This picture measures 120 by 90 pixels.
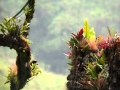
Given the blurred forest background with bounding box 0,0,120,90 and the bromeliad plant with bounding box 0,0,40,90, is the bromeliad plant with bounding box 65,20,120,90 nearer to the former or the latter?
the bromeliad plant with bounding box 0,0,40,90

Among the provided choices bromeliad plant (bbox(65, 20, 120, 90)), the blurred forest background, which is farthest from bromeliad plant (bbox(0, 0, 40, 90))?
the blurred forest background

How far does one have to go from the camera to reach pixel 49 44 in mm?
111438

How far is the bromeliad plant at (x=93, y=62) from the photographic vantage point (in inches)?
334

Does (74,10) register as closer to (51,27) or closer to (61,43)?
(51,27)

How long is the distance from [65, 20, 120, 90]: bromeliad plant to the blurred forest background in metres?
80.5

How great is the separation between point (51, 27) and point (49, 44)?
9.49 meters

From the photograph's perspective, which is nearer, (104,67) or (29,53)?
(104,67)

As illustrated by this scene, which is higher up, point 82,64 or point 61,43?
point 61,43

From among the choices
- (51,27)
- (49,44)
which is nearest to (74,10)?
(51,27)

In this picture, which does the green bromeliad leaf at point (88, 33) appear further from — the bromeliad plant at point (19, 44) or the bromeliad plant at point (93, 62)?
the bromeliad plant at point (19, 44)

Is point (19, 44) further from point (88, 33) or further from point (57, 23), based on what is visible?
point (57, 23)

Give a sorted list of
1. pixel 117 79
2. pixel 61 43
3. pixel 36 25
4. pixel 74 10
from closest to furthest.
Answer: pixel 117 79 < pixel 61 43 < pixel 36 25 < pixel 74 10

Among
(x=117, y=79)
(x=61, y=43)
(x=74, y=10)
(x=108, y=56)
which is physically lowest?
(x=117, y=79)

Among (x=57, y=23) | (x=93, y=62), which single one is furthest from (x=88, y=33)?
(x=57, y=23)
